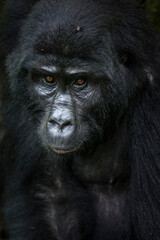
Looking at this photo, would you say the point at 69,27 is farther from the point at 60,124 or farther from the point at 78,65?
the point at 60,124

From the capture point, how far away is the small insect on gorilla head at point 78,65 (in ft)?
19.2

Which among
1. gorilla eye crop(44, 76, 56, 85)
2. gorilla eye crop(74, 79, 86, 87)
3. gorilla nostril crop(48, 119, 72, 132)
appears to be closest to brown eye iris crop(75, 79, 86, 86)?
gorilla eye crop(74, 79, 86, 87)

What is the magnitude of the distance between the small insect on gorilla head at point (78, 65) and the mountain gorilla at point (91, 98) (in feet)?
0.04

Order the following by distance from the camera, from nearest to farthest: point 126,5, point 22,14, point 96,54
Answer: point 96,54 → point 126,5 → point 22,14

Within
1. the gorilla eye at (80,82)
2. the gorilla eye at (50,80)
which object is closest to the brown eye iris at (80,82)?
the gorilla eye at (80,82)

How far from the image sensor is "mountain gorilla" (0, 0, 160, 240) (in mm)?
5902

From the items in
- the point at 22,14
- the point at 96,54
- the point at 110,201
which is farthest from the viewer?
the point at 110,201

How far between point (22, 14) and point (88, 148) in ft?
7.35

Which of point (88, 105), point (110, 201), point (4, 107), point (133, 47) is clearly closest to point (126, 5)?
point (133, 47)

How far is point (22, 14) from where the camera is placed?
6.90 meters

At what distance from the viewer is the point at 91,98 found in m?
6.10

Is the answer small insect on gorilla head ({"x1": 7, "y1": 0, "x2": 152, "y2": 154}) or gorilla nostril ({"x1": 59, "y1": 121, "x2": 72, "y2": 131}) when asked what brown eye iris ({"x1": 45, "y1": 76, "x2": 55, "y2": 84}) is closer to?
small insect on gorilla head ({"x1": 7, "y1": 0, "x2": 152, "y2": 154})

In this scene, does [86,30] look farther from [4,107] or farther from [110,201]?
[110,201]

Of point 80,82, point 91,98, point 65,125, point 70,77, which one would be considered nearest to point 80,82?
point 80,82
